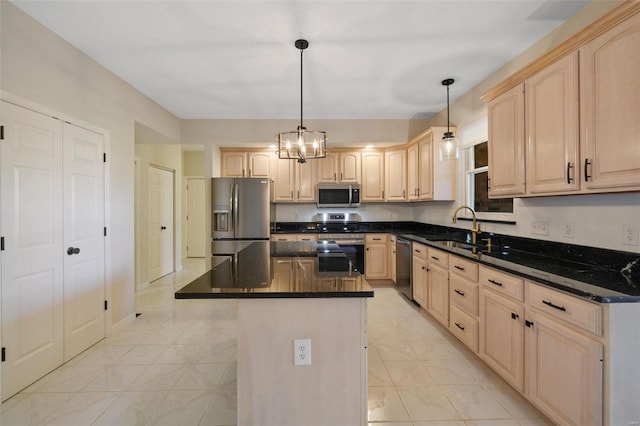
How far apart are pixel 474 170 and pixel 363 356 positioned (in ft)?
9.48

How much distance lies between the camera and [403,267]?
150 inches

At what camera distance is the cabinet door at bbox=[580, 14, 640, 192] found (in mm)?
1393

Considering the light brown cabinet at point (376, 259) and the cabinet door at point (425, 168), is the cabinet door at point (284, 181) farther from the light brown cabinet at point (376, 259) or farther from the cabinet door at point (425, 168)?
the cabinet door at point (425, 168)

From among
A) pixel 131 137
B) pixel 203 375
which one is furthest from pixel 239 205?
pixel 203 375

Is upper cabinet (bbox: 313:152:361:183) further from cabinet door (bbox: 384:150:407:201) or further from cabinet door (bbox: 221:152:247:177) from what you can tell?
cabinet door (bbox: 221:152:247:177)

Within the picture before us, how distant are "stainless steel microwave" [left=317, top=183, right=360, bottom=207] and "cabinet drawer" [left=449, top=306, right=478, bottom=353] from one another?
8.09ft

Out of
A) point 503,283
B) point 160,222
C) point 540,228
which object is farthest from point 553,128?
point 160,222

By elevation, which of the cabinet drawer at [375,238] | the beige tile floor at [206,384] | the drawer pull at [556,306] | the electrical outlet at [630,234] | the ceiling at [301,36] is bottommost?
the beige tile floor at [206,384]

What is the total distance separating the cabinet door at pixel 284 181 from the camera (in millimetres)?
4676

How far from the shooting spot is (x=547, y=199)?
223 cm

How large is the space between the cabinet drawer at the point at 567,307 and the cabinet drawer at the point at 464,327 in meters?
0.71

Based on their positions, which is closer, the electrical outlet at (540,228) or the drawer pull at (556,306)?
the drawer pull at (556,306)

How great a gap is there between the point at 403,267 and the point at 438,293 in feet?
3.11

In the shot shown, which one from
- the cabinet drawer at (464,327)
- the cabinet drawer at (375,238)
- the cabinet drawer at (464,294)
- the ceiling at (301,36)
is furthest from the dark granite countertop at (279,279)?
the cabinet drawer at (375,238)
